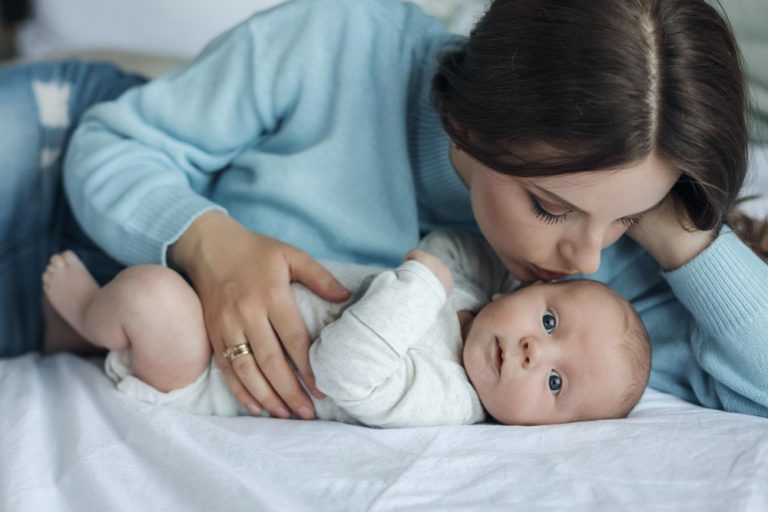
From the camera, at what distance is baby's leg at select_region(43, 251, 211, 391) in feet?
3.39

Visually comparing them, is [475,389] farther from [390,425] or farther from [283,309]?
[283,309]

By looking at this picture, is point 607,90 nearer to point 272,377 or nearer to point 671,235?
point 671,235

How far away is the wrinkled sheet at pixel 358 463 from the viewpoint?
82 cm

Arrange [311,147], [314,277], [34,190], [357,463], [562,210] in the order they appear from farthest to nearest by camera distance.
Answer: [34,190]
[311,147]
[314,277]
[562,210]
[357,463]

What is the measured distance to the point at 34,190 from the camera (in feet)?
4.54

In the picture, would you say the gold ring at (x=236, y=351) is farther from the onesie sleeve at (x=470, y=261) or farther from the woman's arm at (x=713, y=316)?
the woman's arm at (x=713, y=316)

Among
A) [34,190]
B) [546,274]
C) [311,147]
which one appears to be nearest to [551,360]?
[546,274]

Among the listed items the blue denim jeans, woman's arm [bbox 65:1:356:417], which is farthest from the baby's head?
the blue denim jeans

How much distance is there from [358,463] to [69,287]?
54 cm

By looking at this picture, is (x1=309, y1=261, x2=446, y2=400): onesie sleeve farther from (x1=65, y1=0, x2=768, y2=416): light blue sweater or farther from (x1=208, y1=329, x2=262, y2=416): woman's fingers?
(x1=65, y1=0, x2=768, y2=416): light blue sweater

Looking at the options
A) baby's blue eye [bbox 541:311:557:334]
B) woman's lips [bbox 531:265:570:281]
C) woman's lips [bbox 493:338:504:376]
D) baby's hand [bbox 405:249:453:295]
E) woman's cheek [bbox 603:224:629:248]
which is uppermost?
woman's cheek [bbox 603:224:629:248]

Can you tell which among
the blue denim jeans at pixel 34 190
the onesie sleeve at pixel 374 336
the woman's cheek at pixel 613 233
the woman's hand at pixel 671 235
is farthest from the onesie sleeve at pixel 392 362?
the blue denim jeans at pixel 34 190

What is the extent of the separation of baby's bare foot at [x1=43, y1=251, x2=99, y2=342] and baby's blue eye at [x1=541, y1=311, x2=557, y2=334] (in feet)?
1.99

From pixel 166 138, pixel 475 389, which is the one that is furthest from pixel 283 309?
pixel 166 138
